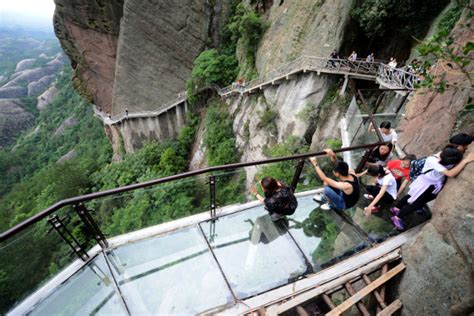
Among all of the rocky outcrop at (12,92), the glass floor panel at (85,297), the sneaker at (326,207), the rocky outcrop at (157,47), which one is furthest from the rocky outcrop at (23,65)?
the sneaker at (326,207)

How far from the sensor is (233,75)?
15.2m

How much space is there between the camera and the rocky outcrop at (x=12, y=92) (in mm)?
65094

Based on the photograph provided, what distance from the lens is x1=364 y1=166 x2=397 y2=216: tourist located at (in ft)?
9.80

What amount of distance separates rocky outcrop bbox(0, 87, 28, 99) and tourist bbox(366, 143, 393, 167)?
90565mm

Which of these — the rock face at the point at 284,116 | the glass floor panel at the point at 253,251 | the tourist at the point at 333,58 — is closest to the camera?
the glass floor panel at the point at 253,251

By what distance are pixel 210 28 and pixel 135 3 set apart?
194 inches

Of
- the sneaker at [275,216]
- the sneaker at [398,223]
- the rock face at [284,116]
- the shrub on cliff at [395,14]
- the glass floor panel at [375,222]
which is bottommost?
the rock face at [284,116]

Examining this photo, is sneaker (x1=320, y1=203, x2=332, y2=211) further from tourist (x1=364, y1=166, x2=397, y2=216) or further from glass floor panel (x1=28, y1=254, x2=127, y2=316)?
glass floor panel (x1=28, y1=254, x2=127, y2=316)

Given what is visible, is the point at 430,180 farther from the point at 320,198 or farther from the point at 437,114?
the point at 437,114

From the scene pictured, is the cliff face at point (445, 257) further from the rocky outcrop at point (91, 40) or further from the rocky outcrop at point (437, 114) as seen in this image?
the rocky outcrop at point (91, 40)

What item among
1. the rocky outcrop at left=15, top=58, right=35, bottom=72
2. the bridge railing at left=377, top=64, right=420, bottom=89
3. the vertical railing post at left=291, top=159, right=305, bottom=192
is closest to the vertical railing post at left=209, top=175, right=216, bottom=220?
the vertical railing post at left=291, top=159, right=305, bottom=192

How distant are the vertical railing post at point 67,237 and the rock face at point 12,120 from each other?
61.9 m

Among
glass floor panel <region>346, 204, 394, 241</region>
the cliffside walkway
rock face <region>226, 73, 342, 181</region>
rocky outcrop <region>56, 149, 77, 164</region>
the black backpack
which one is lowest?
rocky outcrop <region>56, 149, 77, 164</region>

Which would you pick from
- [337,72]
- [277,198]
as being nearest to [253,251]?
[277,198]
